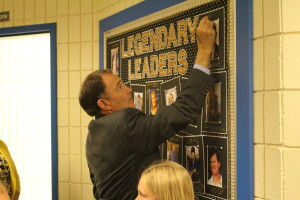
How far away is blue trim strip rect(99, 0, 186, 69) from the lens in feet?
5.64

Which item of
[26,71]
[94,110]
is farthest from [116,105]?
[26,71]

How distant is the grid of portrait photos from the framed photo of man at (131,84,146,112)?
5 cm

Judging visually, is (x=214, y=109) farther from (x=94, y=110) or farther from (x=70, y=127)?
(x=70, y=127)

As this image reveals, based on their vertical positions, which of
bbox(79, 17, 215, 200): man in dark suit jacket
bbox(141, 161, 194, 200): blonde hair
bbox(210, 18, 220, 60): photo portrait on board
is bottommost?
bbox(141, 161, 194, 200): blonde hair

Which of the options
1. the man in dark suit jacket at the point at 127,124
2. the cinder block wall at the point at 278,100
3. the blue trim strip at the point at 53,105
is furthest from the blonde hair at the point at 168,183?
the blue trim strip at the point at 53,105

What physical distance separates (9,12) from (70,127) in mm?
1047

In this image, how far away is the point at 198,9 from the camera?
4.86 feet

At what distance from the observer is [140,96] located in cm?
189

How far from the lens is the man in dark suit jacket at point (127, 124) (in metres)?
1.29

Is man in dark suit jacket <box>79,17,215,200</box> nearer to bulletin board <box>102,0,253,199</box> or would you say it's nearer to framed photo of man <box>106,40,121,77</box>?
bulletin board <box>102,0,253,199</box>

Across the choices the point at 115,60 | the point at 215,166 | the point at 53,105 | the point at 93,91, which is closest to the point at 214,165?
the point at 215,166

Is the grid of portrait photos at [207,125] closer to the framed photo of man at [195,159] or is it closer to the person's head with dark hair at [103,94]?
the framed photo of man at [195,159]

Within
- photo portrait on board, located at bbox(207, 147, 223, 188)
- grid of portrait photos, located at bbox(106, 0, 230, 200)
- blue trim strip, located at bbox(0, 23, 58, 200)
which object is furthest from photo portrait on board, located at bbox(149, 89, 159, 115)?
blue trim strip, located at bbox(0, 23, 58, 200)

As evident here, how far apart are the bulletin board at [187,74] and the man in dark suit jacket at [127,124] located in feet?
0.22
